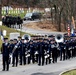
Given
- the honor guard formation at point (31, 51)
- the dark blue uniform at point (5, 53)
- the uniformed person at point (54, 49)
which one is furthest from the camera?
the uniformed person at point (54, 49)

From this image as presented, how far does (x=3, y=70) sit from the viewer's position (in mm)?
20828

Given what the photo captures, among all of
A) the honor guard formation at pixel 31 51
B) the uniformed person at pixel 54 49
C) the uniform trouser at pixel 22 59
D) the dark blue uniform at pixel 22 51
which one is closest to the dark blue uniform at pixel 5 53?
the honor guard formation at pixel 31 51

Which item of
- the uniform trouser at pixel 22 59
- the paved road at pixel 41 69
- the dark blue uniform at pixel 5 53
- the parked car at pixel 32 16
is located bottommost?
the paved road at pixel 41 69

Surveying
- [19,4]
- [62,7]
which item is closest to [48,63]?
[62,7]

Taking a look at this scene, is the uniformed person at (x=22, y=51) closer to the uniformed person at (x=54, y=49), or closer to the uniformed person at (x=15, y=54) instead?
the uniformed person at (x=15, y=54)

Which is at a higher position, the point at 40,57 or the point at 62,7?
the point at 62,7

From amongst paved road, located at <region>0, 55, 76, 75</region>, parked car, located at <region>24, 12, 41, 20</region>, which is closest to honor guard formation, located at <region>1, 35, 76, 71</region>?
paved road, located at <region>0, 55, 76, 75</region>

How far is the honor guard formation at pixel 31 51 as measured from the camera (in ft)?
70.3

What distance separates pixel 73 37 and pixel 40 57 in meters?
4.82

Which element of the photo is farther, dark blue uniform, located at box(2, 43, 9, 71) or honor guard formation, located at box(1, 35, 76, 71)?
honor guard formation, located at box(1, 35, 76, 71)

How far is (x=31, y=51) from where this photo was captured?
23.2 metres

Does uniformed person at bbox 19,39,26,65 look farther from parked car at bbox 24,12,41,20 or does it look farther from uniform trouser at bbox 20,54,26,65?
parked car at bbox 24,12,41,20

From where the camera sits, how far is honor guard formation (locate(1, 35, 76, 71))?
21.4m

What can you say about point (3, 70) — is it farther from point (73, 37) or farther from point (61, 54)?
point (73, 37)
